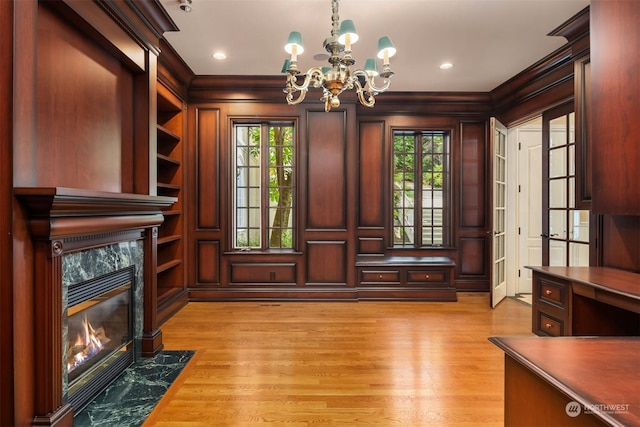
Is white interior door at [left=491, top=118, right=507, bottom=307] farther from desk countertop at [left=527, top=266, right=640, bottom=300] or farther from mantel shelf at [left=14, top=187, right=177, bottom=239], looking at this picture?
mantel shelf at [left=14, top=187, right=177, bottom=239]

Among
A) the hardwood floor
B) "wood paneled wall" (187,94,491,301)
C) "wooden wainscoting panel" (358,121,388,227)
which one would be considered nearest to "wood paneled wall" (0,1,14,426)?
the hardwood floor

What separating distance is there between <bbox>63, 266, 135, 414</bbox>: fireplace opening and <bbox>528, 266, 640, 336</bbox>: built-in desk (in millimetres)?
3230

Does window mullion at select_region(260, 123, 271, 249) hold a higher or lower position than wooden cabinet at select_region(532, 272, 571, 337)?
higher

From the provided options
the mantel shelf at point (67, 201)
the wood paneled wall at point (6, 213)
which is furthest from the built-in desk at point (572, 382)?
the wood paneled wall at point (6, 213)

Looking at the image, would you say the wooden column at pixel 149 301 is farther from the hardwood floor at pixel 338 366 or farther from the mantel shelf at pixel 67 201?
the mantel shelf at pixel 67 201

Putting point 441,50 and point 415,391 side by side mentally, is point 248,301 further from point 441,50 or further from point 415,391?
point 441,50

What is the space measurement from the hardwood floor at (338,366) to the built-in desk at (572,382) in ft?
3.47

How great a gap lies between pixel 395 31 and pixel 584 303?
2692 mm

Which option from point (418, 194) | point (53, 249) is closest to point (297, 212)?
point (418, 194)

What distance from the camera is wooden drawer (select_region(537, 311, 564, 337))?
8.47 ft

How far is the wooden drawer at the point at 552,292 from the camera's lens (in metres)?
2.52

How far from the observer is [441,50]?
3455 millimetres

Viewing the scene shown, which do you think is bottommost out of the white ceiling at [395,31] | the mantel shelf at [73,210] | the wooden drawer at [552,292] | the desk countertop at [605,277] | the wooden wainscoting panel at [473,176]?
the wooden drawer at [552,292]

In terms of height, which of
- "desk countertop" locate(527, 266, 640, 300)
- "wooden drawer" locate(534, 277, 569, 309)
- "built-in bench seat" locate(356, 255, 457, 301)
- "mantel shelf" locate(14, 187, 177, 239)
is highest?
"mantel shelf" locate(14, 187, 177, 239)
